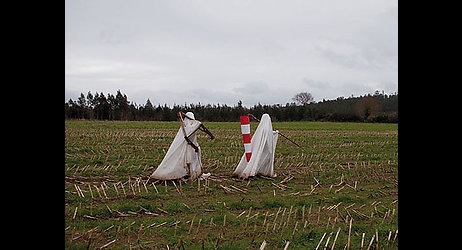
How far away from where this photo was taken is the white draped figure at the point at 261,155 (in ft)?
30.5

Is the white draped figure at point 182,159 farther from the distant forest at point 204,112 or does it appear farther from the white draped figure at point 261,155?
the distant forest at point 204,112

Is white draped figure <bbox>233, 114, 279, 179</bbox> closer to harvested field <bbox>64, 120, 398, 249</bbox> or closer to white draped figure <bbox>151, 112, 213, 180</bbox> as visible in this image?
harvested field <bbox>64, 120, 398, 249</bbox>

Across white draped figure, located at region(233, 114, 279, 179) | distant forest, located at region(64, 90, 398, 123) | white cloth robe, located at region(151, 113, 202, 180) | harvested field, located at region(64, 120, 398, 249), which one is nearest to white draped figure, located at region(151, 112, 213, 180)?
white cloth robe, located at region(151, 113, 202, 180)

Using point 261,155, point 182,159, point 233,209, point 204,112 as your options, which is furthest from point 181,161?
point 204,112

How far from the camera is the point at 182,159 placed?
863 centimetres

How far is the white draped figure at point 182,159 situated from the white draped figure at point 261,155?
46.4 inches

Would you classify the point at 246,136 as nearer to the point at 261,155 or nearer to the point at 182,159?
the point at 261,155

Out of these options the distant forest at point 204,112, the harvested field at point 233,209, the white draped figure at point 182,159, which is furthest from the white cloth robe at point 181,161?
the distant forest at point 204,112

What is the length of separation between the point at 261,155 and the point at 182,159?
79.0 inches
